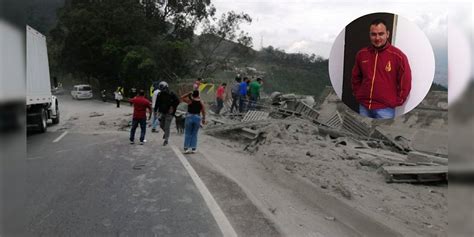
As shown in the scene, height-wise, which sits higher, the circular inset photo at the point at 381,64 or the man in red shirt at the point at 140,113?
the circular inset photo at the point at 381,64

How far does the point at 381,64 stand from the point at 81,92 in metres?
40.8

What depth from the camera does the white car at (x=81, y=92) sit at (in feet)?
135

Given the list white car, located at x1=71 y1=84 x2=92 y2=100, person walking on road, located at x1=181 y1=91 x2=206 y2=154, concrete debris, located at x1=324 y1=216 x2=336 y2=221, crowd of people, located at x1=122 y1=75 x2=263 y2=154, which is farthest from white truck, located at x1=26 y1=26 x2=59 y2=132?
white car, located at x1=71 y1=84 x2=92 y2=100

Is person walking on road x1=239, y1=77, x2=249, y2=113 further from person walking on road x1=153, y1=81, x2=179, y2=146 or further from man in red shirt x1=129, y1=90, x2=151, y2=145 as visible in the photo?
man in red shirt x1=129, y1=90, x2=151, y2=145

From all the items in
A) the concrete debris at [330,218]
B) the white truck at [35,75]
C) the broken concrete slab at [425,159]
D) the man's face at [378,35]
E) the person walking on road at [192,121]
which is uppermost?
the man's face at [378,35]

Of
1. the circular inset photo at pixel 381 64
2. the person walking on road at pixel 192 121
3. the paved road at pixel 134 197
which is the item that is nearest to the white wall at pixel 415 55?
the circular inset photo at pixel 381 64

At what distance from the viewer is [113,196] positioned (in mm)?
6582

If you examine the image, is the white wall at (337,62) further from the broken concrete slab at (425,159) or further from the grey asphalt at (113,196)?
the broken concrete slab at (425,159)

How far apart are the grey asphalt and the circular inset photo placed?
2.21 m

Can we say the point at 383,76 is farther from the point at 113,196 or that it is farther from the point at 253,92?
the point at 253,92

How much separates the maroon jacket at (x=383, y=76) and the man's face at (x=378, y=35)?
52 mm

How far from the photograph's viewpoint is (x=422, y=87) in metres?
4.22

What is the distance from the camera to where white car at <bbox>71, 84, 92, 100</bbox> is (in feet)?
135

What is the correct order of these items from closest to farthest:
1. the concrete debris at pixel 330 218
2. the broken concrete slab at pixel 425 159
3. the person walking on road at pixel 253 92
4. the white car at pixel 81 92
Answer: the concrete debris at pixel 330 218
the broken concrete slab at pixel 425 159
the person walking on road at pixel 253 92
the white car at pixel 81 92
